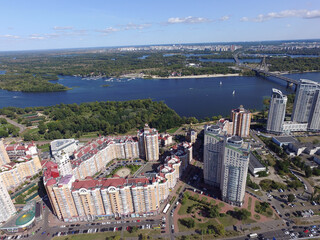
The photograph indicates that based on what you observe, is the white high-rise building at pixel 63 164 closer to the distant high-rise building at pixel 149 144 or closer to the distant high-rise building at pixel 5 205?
the distant high-rise building at pixel 5 205

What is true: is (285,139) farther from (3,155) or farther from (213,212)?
(3,155)

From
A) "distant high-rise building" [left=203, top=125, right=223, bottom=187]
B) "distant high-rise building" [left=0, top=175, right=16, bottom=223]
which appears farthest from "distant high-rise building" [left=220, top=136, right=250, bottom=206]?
"distant high-rise building" [left=0, top=175, right=16, bottom=223]

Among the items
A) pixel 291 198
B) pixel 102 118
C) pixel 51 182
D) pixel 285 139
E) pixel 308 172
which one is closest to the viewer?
pixel 51 182

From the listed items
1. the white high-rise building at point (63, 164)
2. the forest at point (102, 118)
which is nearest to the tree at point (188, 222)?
the white high-rise building at point (63, 164)

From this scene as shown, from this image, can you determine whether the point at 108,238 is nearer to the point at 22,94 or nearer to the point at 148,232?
the point at 148,232

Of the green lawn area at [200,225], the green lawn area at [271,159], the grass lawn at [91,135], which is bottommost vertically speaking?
the green lawn area at [200,225]

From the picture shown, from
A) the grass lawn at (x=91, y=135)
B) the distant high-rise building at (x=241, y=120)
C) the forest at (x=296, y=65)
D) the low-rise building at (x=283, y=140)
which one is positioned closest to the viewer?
the low-rise building at (x=283, y=140)

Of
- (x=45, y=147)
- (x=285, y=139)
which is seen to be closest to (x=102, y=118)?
(x=45, y=147)
